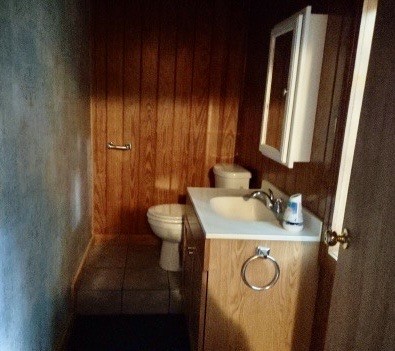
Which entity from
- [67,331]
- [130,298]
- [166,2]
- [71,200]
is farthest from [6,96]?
[166,2]

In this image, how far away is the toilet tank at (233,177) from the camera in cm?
237

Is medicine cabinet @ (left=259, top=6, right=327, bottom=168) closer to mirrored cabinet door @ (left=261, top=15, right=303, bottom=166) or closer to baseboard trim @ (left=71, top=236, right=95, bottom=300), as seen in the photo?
mirrored cabinet door @ (left=261, top=15, right=303, bottom=166)

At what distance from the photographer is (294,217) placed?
1.44 meters

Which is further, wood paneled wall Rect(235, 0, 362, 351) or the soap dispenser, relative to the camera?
the soap dispenser

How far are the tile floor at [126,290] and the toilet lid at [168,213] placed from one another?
1.35ft

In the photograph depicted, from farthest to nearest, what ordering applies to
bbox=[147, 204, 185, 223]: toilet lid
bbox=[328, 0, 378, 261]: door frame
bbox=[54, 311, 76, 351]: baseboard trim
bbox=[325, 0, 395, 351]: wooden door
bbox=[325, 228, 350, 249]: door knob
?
bbox=[147, 204, 185, 223]: toilet lid
bbox=[54, 311, 76, 351]: baseboard trim
bbox=[328, 0, 378, 261]: door frame
bbox=[325, 228, 350, 249]: door knob
bbox=[325, 0, 395, 351]: wooden door

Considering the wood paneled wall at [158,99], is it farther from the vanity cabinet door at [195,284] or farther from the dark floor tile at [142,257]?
the vanity cabinet door at [195,284]

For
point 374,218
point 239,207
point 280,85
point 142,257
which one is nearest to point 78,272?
point 142,257

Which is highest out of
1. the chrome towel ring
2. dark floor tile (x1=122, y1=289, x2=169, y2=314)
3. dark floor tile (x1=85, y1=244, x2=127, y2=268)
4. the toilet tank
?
the toilet tank

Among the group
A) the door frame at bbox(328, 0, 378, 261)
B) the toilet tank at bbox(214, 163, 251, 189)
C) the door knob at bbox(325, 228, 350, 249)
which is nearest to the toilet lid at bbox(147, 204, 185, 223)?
the toilet tank at bbox(214, 163, 251, 189)

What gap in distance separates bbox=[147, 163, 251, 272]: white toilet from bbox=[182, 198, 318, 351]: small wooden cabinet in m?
0.73

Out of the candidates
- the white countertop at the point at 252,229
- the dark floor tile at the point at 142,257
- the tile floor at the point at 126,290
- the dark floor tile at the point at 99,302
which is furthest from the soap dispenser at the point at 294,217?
the dark floor tile at the point at 142,257

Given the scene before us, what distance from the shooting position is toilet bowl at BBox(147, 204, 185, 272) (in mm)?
2201

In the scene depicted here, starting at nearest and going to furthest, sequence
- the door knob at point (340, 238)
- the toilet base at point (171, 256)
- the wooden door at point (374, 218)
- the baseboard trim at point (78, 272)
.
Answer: the wooden door at point (374, 218) → the door knob at point (340, 238) → the baseboard trim at point (78, 272) → the toilet base at point (171, 256)
